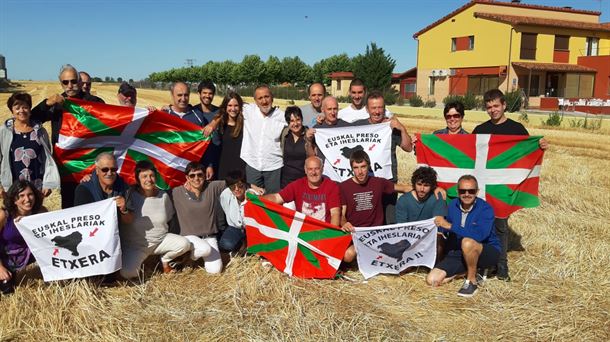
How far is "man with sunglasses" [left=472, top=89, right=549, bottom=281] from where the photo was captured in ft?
21.1

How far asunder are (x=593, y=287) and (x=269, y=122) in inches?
176

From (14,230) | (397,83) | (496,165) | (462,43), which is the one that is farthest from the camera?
(397,83)

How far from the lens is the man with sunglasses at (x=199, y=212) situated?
21.4 ft

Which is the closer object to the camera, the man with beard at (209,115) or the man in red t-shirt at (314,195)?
the man in red t-shirt at (314,195)

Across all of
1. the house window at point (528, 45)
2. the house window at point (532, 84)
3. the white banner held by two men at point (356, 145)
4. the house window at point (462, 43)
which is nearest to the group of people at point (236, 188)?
the white banner held by two men at point (356, 145)

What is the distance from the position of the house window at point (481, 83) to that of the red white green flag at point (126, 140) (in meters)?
43.4

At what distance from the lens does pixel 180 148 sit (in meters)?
7.34

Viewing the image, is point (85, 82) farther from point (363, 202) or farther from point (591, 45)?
point (591, 45)

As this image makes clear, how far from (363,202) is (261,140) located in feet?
5.38

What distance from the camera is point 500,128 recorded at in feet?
22.3

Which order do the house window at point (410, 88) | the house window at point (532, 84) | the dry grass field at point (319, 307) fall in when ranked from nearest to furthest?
the dry grass field at point (319, 307) → the house window at point (532, 84) → the house window at point (410, 88)

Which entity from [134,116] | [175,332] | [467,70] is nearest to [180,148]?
[134,116]

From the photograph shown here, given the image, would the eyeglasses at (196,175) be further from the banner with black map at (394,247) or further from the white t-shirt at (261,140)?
the banner with black map at (394,247)

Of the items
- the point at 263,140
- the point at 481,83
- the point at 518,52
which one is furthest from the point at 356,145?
the point at 481,83
